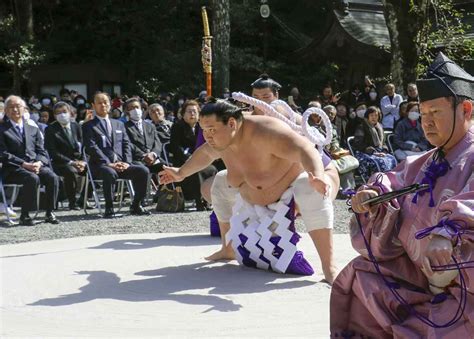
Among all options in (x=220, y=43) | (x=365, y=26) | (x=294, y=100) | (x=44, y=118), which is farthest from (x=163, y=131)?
(x=365, y=26)

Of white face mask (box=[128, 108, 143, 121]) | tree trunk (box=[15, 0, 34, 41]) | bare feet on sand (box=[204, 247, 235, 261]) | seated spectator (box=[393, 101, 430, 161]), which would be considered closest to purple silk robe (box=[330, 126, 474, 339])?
bare feet on sand (box=[204, 247, 235, 261])

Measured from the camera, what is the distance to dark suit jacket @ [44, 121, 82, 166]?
24.0ft

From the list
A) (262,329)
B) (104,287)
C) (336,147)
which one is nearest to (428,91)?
(262,329)

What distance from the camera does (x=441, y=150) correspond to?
2.38 metres

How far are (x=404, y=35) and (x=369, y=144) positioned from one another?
8.88 feet

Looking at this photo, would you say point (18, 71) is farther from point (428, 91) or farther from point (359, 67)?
point (428, 91)

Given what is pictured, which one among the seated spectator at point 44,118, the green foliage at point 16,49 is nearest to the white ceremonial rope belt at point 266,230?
the seated spectator at point 44,118

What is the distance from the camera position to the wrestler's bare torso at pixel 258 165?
380 cm

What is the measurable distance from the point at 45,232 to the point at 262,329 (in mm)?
3399

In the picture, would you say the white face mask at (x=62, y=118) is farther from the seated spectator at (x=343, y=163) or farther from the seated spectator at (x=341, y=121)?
the seated spectator at (x=341, y=121)

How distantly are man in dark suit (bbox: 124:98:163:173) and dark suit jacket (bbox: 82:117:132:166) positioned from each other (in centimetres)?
23

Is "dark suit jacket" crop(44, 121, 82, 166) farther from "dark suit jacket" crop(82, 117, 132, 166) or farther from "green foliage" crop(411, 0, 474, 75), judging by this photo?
"green foliage" crop(411, 0, 474, 75)

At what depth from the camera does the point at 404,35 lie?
1072 cm

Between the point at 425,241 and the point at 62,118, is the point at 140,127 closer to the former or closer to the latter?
the point at 62,118
